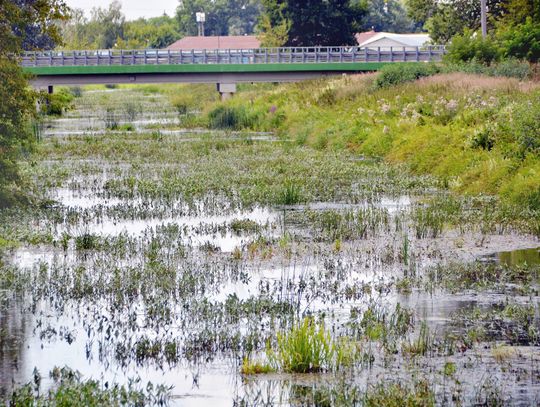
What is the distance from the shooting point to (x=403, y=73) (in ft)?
166

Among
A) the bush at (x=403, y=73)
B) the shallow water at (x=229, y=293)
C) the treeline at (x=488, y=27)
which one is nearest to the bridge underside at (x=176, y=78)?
the treeline at (x=488, y=27)

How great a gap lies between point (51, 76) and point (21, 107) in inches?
2027

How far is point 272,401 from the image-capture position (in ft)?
34.0

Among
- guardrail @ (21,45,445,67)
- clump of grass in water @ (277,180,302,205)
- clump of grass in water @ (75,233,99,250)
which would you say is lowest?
clump of grass in water @ (277,180,302,205)

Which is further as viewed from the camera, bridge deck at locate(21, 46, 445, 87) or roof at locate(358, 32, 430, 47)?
roof at locate(358, 32, 430, 47)

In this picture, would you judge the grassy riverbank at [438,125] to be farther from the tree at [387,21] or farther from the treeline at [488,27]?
the tree at [387,21]

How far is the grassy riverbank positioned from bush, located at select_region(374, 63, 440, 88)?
558mm

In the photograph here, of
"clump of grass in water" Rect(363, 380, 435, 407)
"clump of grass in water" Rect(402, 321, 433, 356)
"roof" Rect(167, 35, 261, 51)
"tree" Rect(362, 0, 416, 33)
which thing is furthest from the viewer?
"tree" Rect(362, 0, 416, 33)

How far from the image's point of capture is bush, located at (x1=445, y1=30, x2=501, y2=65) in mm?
54188

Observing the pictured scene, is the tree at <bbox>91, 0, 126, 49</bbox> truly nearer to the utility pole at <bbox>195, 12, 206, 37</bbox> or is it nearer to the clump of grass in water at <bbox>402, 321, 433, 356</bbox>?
the utility pole at <bbox>195, 12, 206, 37</bbox>

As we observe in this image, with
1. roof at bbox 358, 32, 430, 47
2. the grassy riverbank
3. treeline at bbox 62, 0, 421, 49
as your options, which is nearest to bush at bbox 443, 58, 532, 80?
the grassy riverbank

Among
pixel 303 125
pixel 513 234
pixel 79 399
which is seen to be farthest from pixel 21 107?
pixel 303 125

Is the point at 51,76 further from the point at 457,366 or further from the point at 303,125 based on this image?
the point at 457,366

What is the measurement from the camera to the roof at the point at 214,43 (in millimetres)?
137312
